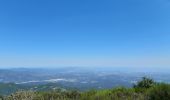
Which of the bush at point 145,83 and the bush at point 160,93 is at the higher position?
the bush at point 145,83

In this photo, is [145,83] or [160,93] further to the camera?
[145,83]

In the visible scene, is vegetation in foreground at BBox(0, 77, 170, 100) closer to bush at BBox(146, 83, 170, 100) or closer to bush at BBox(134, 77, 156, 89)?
bush at BBox(146, 83, 170, 100)

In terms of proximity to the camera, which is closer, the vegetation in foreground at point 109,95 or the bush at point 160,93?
the bush at point 160,93

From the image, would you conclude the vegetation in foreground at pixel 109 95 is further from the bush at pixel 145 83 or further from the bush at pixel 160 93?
the bush at pixel 145 83

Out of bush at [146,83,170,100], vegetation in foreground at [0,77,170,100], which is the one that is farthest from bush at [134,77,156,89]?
bush at [146,83,170,100]

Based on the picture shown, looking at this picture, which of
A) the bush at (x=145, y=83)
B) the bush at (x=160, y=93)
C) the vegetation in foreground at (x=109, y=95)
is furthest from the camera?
the bush at (x=145, y=83)

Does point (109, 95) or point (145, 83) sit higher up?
point (145, 83)

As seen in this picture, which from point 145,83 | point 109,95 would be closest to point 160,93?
point 109,95

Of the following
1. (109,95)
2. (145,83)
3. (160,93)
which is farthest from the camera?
(145,83)

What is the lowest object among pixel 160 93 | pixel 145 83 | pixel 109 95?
pixel 109 95

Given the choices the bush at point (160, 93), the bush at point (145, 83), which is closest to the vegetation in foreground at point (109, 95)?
the bush at point (160, 93)

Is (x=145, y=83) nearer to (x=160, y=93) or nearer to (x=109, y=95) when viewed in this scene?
(x=109, y=95)

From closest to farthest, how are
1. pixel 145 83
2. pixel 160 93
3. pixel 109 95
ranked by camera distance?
pixel 160 93 < pixel 109 95 < pixel 145 83

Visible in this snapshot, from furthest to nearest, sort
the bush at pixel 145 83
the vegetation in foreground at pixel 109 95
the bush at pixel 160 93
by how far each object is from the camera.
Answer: the bush at pixel 145 83
the vegetation in foreground at pixel 109 95
the bush at pixel 160 93
